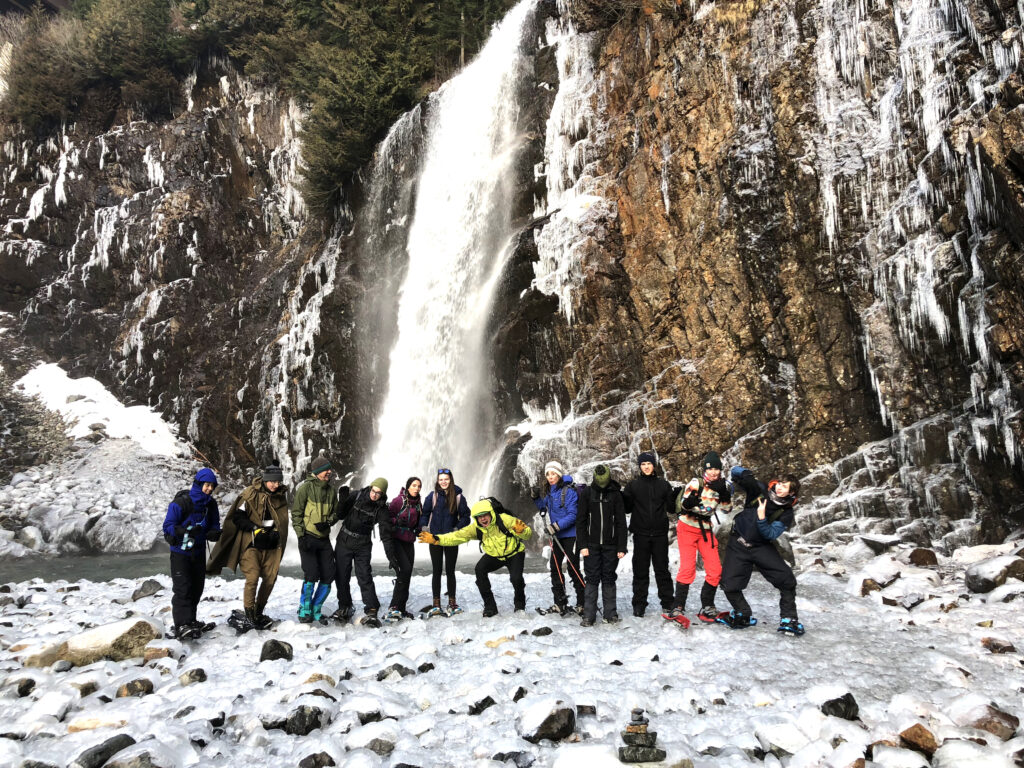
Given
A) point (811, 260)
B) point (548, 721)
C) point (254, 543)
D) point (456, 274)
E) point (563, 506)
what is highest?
point (456, 274)

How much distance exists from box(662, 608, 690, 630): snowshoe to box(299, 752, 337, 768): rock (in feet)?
13.4

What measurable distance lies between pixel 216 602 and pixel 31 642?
268 cm

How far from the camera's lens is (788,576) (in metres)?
6.63

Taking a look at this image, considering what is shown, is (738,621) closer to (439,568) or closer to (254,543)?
(439,568)

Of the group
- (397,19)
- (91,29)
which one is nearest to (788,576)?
(397,19)

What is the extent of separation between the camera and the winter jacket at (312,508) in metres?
7.64

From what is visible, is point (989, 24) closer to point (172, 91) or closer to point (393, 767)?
point (393, 767)

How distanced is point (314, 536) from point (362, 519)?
23.6 inches

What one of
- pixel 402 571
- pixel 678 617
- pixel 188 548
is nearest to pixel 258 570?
pixel 188 548

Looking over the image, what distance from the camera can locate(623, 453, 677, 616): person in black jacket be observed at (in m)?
7.27

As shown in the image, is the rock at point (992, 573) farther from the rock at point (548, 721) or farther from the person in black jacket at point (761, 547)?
the rock at point (548, 721)

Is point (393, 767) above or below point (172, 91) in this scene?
below

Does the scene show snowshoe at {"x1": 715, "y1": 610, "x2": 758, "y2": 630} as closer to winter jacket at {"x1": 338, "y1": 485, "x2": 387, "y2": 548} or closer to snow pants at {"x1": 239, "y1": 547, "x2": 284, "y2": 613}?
winter jacket at {"x1": 338, "y1": 485, "x2": 387, "y2": 548}

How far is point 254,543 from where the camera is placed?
743cm
